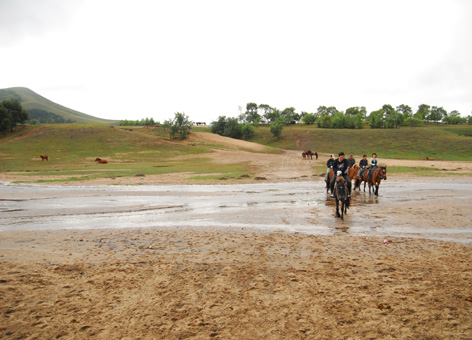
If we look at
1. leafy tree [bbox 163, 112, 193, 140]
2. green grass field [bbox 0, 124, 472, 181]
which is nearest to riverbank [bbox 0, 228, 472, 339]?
green grass field [bbox 0, 124, 472, 181]

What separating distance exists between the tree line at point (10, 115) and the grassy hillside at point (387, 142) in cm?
6432

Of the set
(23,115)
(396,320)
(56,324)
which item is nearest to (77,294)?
(56,324)

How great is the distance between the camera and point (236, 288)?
5758 millimetres

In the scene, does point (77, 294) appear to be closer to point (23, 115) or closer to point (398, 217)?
point (398, 217)

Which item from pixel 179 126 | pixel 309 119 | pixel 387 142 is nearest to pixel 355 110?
pixel 309 119

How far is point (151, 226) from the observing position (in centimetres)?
1117

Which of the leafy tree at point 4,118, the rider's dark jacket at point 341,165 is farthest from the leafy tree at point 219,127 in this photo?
the rider's dark jacket at point 341,165

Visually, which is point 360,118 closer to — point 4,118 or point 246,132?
point 246,132

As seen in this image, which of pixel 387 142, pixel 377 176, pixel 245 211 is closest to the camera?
pixel 245 211

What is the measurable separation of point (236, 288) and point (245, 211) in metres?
8.21

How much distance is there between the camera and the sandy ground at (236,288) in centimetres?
447

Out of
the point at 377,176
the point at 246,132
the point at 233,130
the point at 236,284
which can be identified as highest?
the point at 233,130

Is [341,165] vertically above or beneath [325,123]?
beneath

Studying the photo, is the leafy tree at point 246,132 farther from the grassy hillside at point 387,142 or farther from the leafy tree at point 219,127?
the leafy tree at point 219,127
